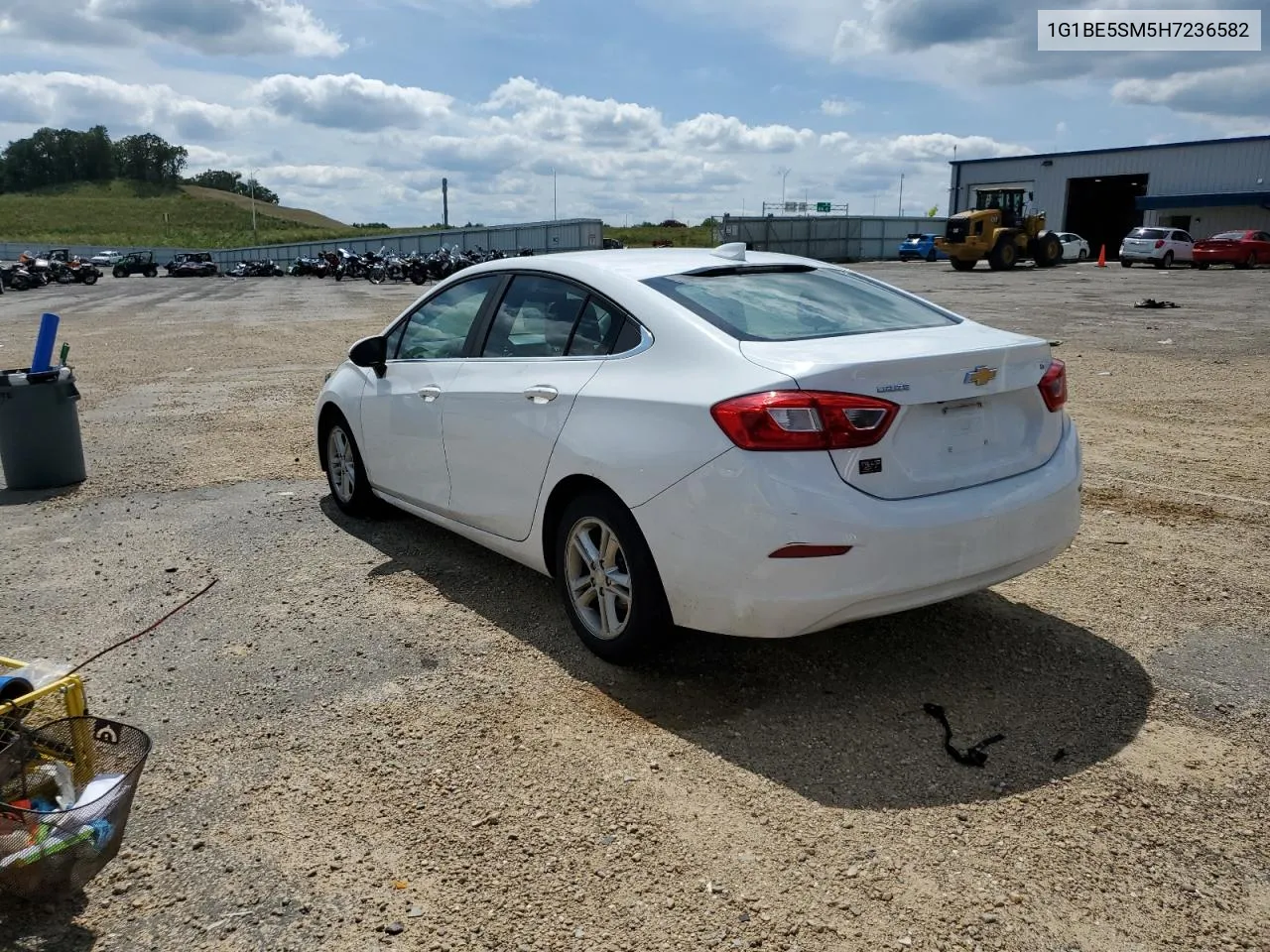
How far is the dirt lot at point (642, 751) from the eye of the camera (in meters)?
2.62

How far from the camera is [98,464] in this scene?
7.88m

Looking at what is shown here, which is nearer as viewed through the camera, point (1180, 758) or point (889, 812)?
point (889, 812)

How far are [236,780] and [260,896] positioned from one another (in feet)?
2.14

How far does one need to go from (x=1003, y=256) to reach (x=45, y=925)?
3876 cm

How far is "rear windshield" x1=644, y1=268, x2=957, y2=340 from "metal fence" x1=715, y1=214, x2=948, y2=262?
4699cm

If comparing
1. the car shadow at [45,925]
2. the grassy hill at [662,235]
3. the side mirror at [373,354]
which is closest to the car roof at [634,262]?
the side mirror at [373,354]

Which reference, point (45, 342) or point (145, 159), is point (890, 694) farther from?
point (145, 159)

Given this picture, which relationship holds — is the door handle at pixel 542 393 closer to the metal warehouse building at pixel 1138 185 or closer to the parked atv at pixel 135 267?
the metal warehouse building at pixel 1138 185

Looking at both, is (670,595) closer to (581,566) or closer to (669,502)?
(669,502)

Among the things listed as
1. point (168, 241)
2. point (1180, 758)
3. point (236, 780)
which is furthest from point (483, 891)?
point (168, 241)

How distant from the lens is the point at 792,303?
4168 millimetres

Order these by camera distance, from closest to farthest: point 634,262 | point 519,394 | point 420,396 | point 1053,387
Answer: point 1053,387
point 519,394
point 634,262
point 420,396

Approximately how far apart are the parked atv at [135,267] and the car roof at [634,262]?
6871 cm

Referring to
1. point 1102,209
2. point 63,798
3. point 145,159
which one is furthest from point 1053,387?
point 145,159
